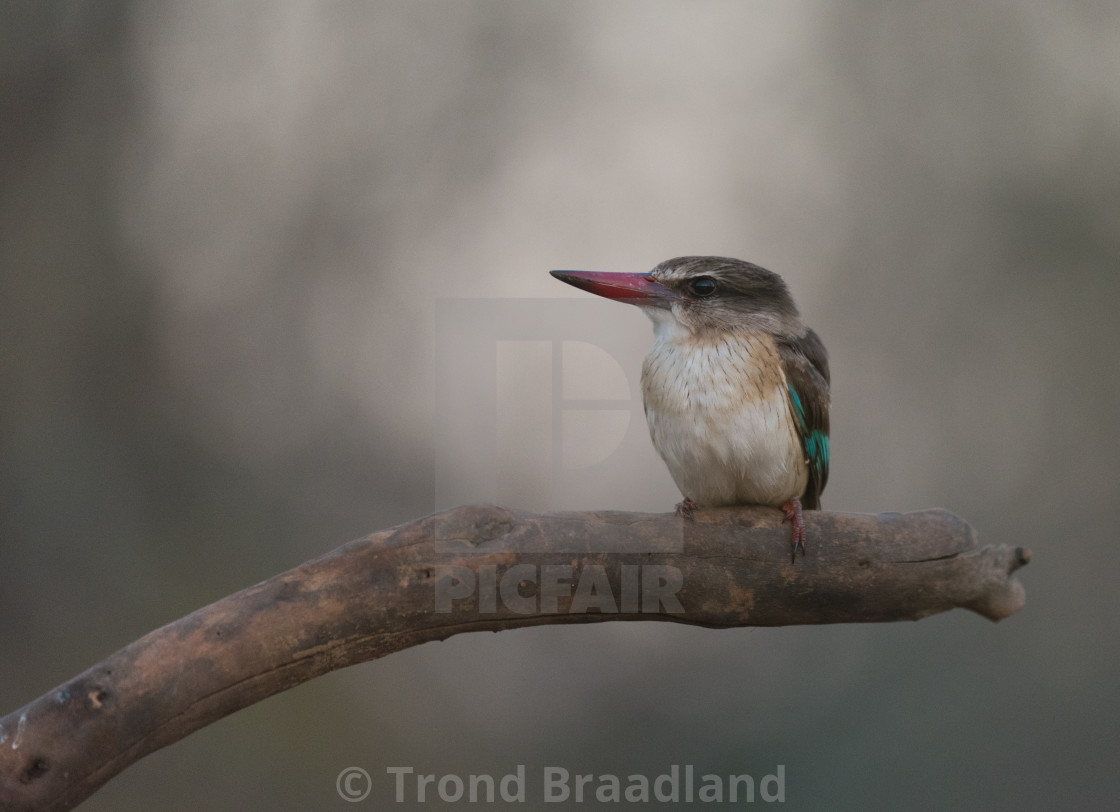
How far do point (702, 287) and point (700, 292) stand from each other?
0.01 meters

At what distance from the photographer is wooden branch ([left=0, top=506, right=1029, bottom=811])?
5.27 feet

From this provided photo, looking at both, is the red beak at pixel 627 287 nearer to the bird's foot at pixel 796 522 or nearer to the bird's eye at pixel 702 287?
the bird's eye at pixel 702 287

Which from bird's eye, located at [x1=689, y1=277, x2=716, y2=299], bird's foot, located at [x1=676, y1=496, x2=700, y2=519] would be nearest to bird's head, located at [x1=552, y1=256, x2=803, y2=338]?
bird's eye, located at [x1=689, y1=277, x2=716, y2=299]

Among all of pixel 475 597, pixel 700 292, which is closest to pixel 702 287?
pixel 700 292

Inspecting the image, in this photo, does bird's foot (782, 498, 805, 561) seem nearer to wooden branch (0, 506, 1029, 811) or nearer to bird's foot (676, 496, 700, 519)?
wooden branch (0, 506, 1029, 811)

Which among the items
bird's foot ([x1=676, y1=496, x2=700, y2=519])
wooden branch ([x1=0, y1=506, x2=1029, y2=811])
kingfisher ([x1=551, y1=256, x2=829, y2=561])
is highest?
kingfisher ([x1=551, y1=256, x2=829, y2=561])

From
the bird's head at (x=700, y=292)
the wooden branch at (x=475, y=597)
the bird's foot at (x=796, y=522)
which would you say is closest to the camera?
the wooden branch at (x=475, y=597)

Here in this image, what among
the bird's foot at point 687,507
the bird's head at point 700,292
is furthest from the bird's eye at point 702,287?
the bird's foot at point 687,507

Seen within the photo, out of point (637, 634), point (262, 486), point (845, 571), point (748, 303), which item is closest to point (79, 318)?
point (262, 486)

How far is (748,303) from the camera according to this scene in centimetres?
218

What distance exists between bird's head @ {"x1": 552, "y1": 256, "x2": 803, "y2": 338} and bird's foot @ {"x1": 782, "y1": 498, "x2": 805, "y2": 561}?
1.35 ft

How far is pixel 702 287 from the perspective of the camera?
85.7 inches

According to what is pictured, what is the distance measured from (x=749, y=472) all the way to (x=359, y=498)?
2568 mm

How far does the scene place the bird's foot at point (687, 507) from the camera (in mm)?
2041
